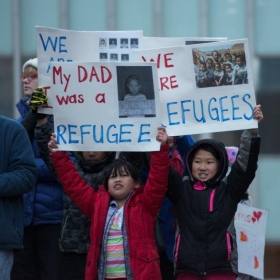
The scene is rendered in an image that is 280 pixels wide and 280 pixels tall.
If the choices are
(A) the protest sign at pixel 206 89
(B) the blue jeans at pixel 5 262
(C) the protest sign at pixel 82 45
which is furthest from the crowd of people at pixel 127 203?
(C) the protest sign at pixel 82 45

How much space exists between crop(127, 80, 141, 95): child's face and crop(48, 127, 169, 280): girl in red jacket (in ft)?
0.91

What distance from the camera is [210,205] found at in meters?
5.54

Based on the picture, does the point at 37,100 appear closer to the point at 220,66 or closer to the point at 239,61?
the point at 220,66

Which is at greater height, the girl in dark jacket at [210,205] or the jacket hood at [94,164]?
the jacket hood at [94,164]

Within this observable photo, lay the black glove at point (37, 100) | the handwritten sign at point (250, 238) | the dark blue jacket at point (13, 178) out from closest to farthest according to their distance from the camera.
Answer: the dark blue jacket at point (13, 178) < the black glove at point (37, 100) < the handwritten sign at point (250, 238)

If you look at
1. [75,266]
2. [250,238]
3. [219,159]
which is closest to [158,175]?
[219,159]

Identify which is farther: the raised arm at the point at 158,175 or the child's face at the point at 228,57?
the child's face at the point at 228,57

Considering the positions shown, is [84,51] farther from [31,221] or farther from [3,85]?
[3,85]

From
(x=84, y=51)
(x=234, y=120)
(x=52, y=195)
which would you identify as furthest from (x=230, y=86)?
(x=52, y=195)

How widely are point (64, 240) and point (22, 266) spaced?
53cm

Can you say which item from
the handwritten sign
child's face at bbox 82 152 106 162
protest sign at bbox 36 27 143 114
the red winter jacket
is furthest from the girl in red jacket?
the handwritten sign

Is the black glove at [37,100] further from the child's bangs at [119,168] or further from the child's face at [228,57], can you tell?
the child's face at [228,57]

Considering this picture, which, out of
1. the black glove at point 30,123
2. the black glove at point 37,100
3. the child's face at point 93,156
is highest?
the black glove at point 37,100

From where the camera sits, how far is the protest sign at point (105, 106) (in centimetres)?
552
